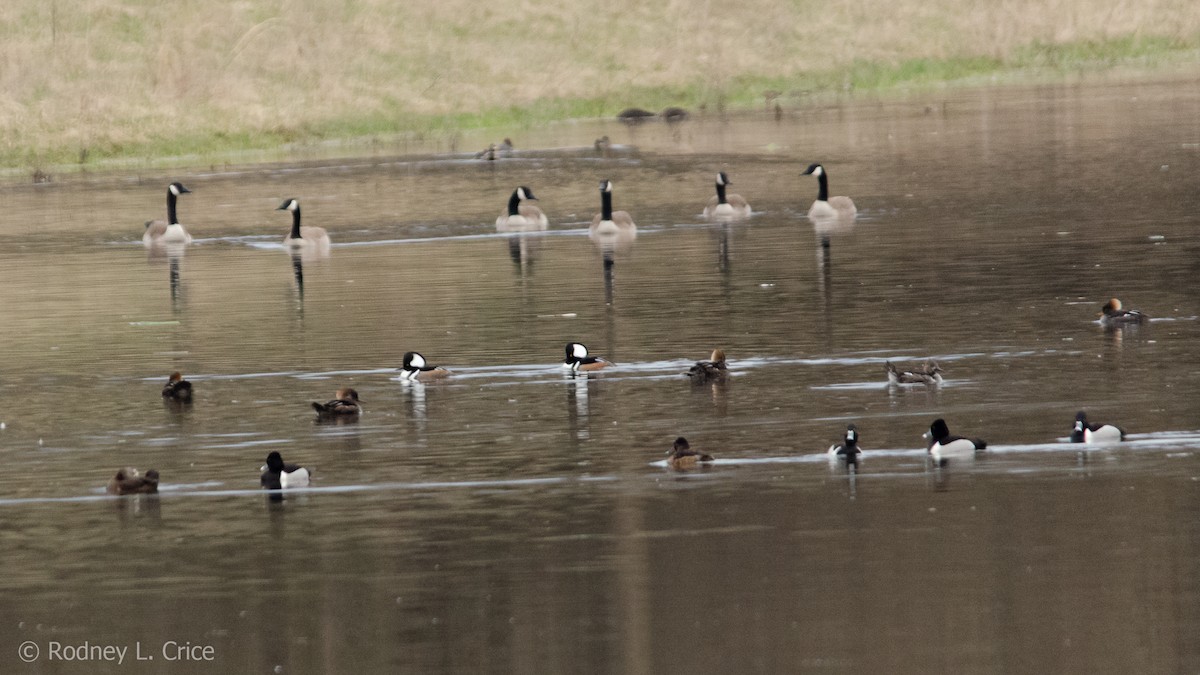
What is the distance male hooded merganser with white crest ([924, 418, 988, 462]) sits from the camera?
1836 cm

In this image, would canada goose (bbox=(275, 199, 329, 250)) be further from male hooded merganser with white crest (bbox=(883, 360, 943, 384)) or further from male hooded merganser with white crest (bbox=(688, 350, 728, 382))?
male hooded merganser with white crest (bbox=(883, 360, 943, 384))

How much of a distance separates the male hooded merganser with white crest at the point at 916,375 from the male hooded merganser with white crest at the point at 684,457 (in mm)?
4062

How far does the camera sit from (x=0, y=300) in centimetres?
3525

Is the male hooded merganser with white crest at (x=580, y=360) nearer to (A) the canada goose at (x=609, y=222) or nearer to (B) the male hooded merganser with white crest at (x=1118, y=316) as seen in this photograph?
(B) the male hooded merganser with white crest at (x=1118, y=316)

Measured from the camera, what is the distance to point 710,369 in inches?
909

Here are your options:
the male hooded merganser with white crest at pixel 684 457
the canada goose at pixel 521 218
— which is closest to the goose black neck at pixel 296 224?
the canada goose at pixel 521 218

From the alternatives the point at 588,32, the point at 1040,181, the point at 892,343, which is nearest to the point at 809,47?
the point at 588,32

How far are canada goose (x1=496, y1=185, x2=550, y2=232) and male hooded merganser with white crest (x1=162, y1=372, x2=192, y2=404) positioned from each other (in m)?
18.7

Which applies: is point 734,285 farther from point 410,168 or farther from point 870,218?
Result: point 410,168

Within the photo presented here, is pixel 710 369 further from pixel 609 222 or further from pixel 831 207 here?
pixel 831 207

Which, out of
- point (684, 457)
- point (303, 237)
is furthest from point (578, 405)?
point (303, 237)

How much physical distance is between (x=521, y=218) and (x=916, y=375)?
68.8 feet

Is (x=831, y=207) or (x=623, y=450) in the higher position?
(x=831, y=207)

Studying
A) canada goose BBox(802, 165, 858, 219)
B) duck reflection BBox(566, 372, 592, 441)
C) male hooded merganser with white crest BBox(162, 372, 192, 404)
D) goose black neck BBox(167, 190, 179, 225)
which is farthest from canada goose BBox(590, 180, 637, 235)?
male hooded merganser with white crest BBox(162, 372, 192, 404)
